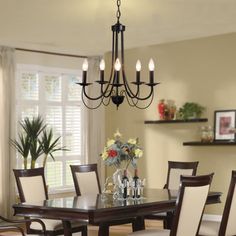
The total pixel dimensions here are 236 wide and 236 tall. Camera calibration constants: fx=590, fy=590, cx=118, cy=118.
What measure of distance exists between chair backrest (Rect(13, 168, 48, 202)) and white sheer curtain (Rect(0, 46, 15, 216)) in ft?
8.02

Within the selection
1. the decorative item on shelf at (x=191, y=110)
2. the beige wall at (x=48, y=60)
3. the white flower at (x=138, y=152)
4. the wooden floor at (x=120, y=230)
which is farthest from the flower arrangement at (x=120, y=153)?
the beige wall at (x=48, y=60)

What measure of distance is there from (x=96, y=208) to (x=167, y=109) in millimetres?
4615

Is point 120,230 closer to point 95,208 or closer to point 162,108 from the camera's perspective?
point 162,108

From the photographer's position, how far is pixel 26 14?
726 cm

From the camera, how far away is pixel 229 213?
17.9ft

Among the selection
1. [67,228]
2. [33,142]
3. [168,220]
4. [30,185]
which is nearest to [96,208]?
[67,228]

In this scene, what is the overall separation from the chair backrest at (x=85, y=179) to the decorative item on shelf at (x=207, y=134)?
233cm

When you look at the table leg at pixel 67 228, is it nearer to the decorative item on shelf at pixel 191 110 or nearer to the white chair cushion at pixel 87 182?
the white chair cushion at pixel 87 182

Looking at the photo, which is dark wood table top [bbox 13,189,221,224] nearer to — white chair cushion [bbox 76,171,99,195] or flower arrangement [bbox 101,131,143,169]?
flower arrangement [bbox 101,131,143,169]

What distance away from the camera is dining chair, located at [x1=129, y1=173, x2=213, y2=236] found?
16.2 ft

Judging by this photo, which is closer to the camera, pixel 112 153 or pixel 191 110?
pixel 112 153

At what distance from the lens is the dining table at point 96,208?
5050mm

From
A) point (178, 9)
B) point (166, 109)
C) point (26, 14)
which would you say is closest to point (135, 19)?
point (178, 9)

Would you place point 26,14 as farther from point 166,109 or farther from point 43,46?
point 166,109
